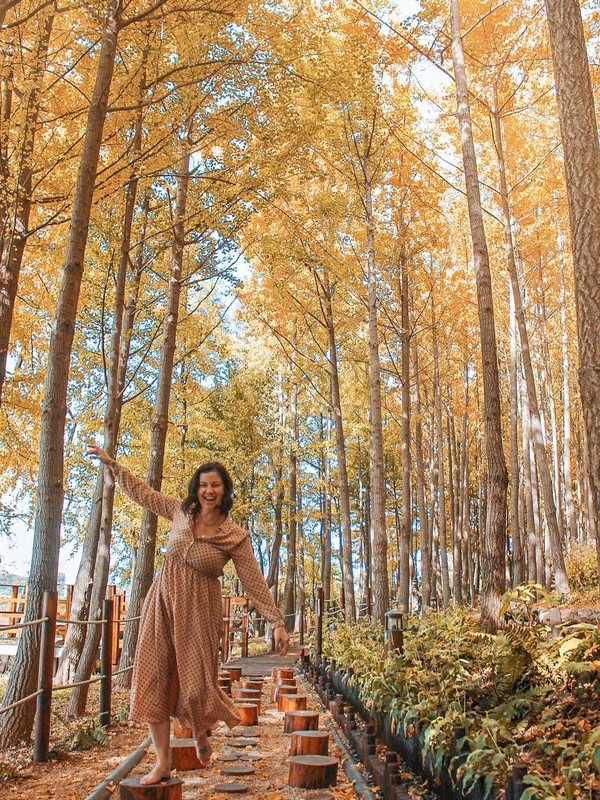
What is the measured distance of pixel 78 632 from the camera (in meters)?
9.38

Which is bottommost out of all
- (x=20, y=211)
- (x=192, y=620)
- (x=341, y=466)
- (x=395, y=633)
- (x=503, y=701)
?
(x=503, y=701)

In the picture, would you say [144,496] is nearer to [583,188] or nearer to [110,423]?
[583,188]

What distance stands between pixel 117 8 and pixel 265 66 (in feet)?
8.19

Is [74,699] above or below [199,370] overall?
below

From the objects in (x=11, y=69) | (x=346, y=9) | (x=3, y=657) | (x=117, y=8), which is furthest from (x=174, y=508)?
(x=3, y=657)

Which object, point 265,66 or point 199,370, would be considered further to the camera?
point 199,370

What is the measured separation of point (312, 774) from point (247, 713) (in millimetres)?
2046

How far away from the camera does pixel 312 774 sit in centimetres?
387

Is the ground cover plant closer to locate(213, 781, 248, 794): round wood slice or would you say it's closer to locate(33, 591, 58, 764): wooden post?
locate(213, 781, 248, 794): round wood slice

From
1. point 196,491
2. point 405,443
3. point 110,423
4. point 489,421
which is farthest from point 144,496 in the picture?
point 405,443

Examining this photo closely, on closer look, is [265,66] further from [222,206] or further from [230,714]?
[230,714]

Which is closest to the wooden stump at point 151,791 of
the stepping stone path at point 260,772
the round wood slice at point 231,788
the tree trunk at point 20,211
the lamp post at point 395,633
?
the stepping stone path at point 260,772

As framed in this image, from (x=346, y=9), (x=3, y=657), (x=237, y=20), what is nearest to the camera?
(x=237, y=20)

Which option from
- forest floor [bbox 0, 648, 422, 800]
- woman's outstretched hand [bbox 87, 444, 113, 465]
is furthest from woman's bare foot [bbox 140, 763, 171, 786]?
woman's outstretched hand [bbox 87, 444, 113, 465]
